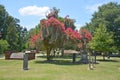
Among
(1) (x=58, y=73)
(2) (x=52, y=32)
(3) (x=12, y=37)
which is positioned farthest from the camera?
(3) (x=12, y=37)

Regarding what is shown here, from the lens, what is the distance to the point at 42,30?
4091cm

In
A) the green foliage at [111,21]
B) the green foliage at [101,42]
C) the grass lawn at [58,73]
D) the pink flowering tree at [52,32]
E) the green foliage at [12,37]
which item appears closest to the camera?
the grass lawn at [58,73]

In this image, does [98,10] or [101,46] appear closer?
[101,46]

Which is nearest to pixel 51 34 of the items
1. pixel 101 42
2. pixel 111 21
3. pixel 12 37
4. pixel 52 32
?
pixel 52 32

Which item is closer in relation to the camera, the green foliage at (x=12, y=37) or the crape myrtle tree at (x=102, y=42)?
the crape myrtle tree at (x=102, y=42)

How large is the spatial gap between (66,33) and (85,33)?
24.4 m

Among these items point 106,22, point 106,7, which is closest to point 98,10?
point 106,7

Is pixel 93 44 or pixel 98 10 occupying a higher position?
pixel 98 10

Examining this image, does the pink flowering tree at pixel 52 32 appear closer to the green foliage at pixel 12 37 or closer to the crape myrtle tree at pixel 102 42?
the crape myrtle tree at pixel 102 42

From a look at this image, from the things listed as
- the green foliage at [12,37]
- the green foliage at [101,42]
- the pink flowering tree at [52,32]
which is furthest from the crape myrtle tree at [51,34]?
the green foliage at [12,37]

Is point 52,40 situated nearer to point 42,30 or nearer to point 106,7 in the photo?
point 42,30

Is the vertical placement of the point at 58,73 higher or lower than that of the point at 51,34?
lower

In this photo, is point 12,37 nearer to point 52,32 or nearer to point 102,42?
point 102,42

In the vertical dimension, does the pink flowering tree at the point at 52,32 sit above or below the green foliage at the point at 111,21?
below
